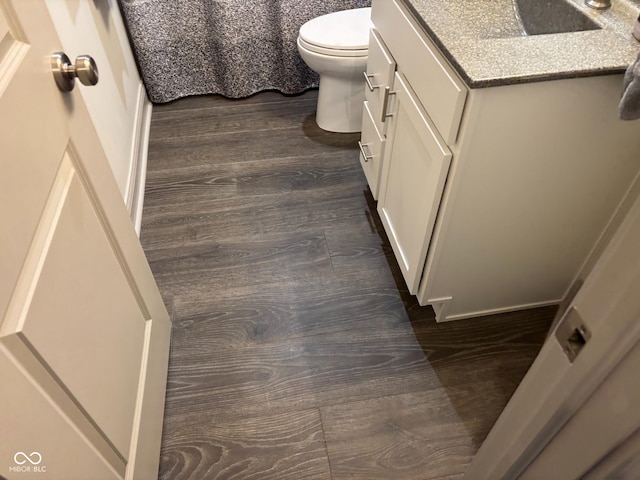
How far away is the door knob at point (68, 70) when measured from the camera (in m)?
0.84

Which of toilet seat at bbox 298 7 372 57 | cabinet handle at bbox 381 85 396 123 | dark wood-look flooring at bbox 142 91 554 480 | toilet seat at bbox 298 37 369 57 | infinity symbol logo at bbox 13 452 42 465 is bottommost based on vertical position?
dark wood-look flooring at bbox 142 91 554 480

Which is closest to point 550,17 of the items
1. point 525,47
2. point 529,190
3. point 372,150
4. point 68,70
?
point 525,47

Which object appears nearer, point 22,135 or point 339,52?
point 22,135

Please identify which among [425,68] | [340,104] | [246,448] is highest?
[425,68]

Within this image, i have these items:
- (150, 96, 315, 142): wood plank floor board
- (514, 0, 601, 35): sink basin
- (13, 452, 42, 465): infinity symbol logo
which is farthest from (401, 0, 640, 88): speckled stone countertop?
(150, 96, 315, 142): wood plank floor board

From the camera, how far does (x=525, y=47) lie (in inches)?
42.9

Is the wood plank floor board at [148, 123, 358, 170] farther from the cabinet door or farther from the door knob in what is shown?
the door knob

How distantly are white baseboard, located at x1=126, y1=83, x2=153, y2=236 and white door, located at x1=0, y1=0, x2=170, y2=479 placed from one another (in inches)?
32.0

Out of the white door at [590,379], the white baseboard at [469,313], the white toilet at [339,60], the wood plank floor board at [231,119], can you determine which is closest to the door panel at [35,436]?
the white door at [590,379]

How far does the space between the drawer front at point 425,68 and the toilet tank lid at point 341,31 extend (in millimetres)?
464

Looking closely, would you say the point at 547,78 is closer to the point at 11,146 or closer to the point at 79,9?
the point at 11,146

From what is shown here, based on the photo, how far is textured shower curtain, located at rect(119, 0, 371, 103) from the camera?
91.5 inches

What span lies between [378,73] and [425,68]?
0.41 metres

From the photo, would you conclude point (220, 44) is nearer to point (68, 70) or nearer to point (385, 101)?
point (385, 101)
